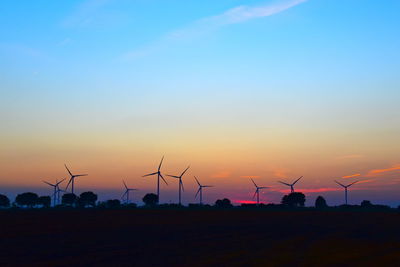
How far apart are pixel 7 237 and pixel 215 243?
20.9 metres

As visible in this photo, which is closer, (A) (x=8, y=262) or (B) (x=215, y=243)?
(A) (x=8, y=262)

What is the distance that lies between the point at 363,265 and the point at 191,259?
35.1 feet

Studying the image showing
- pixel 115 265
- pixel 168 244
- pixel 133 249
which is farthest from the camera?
pixel 168 244

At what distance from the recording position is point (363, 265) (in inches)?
1109

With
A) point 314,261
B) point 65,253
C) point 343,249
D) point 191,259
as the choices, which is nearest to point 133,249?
point 65,253

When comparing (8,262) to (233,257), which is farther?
(233,257)

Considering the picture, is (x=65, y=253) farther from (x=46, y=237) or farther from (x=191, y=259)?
(x=46, y=237)

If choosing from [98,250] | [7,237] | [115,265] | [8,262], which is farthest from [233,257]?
[7,237]

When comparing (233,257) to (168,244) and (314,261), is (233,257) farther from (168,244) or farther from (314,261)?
(168,244)

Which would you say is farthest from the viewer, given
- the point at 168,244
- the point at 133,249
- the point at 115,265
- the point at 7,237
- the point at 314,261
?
the point at 7,237

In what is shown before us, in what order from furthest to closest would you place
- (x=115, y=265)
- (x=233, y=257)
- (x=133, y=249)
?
(x=133, y=249), (x=233, y=257), (x=115, y=265)

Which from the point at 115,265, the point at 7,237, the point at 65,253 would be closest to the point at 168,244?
the point at 65,253

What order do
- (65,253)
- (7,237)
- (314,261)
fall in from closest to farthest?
(314,261), (65,253), (7,237)

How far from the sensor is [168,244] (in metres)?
40.0
